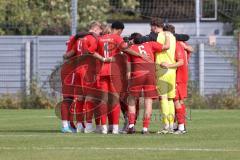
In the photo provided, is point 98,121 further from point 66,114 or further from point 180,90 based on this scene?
point 180,90

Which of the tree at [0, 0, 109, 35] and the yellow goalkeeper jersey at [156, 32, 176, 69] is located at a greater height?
the tree at [0, 0, 109, 35]

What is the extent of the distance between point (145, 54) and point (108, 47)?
2.47 ft

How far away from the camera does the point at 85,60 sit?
1959 cm

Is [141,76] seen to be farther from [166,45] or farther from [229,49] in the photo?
[229,49]

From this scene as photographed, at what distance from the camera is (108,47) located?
19.1 meters

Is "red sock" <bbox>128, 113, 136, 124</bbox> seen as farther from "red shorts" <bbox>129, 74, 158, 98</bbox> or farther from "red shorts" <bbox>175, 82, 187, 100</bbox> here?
"red shorts" <bbox>175, 82, 187, 100</bbox>

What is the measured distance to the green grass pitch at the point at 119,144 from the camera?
47.5 ft

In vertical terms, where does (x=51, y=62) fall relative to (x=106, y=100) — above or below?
above

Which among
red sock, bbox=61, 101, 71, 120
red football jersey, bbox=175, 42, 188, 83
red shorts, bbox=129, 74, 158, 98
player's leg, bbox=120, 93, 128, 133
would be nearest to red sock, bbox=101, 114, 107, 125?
player's leg, bbox=120, 93, 128, 133

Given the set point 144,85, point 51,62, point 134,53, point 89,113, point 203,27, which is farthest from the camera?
point 203,27

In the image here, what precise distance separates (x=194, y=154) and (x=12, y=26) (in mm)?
26732

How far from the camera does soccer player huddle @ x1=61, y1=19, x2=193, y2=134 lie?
1894cm

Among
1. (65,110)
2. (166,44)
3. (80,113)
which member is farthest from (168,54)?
(65,110)

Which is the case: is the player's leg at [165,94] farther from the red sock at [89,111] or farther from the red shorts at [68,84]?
the red shorts at [68,84]
